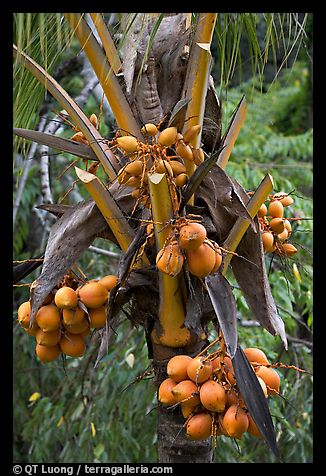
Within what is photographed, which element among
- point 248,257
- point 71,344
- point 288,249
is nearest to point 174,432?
point 71,344

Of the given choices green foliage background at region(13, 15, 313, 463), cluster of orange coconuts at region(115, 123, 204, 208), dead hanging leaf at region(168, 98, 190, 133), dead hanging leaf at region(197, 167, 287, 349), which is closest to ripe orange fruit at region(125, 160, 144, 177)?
cluster of orange coconuts at region(115, 123, 204, 208)

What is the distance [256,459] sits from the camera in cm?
287

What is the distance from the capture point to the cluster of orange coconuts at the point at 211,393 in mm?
1161

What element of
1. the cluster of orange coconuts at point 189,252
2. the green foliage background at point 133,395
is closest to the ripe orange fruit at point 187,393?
the cluster of orange coconuts at point 189,252

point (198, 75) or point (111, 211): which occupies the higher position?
point (198, 75)

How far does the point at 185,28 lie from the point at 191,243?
1.94ft

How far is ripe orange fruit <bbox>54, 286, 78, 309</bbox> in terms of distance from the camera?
49.3 inches

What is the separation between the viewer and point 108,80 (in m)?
1.35

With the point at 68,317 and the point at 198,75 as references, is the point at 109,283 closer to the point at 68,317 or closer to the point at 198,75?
the point at 68,317

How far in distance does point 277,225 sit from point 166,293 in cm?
36
